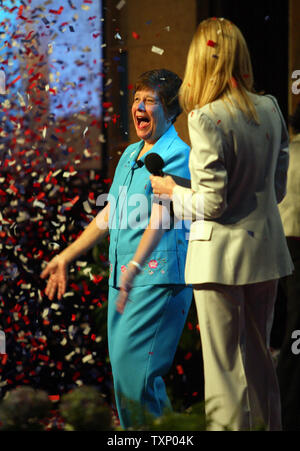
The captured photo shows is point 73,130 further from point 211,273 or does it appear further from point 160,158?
point 211,273

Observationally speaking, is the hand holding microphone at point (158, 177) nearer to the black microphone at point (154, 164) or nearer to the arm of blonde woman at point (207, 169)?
the black microphone at point (154, 164)

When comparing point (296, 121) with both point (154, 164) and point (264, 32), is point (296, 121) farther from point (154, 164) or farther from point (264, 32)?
point (264, 32)

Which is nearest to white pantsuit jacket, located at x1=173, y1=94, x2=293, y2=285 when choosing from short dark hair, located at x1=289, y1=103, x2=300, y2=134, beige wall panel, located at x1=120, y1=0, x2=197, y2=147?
short dark hair, located at x1=289, y1=103, x2=300, y2=134

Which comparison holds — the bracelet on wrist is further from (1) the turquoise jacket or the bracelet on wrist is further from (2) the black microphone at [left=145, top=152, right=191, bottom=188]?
(2) the black microphone at [left=145, top=152, right=191, bottom=188]

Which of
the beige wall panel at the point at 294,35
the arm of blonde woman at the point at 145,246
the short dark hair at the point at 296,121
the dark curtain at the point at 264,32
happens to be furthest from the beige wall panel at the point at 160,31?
the arm of blonde woman at the point at 145,246

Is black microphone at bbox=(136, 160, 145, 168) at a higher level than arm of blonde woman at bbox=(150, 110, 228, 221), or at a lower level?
lower

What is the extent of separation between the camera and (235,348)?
307 centimetres

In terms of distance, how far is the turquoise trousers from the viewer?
348cm

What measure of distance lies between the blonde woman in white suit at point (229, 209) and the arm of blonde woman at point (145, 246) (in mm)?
247

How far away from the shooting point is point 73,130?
521 cm

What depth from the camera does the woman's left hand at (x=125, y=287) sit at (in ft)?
10.5

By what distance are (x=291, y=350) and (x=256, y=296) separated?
907 millimetres

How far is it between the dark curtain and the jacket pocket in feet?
6.98

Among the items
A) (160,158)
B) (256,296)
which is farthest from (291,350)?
(160,158)
